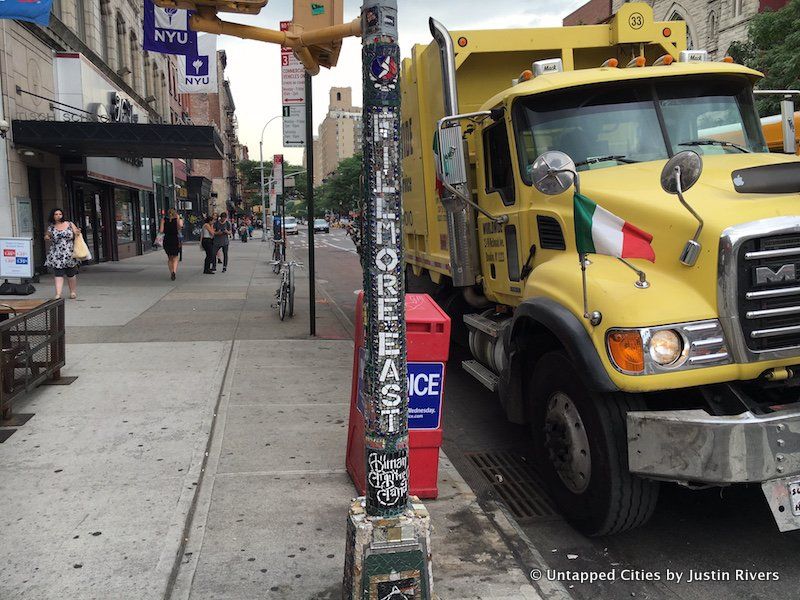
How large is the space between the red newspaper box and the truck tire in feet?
2.06

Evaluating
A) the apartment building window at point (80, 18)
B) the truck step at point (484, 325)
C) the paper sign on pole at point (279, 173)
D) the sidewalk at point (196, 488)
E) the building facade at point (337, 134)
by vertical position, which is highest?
the building facade at point (337, 134)

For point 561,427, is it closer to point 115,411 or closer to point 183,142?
point 115,411

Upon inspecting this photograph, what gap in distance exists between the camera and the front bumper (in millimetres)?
3082

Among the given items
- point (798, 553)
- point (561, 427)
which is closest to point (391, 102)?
point (561, 427)

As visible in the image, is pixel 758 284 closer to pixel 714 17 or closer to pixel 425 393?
pixel 425 393

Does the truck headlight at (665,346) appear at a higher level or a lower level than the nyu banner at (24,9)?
lower

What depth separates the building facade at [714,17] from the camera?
3045 centimetres

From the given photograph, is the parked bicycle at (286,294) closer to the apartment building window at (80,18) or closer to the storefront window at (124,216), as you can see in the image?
the apartment building window at (80,18)

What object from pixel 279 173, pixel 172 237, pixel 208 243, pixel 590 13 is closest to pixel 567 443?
pixel 172 237

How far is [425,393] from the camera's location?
4141 millimetres

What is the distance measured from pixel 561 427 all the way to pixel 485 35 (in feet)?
13.3

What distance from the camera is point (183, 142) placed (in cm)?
1627

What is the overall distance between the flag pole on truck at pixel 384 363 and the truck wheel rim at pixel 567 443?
46.8 inches

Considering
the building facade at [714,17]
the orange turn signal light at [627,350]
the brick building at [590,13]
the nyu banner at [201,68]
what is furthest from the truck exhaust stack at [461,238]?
the brick building at [590,13]
